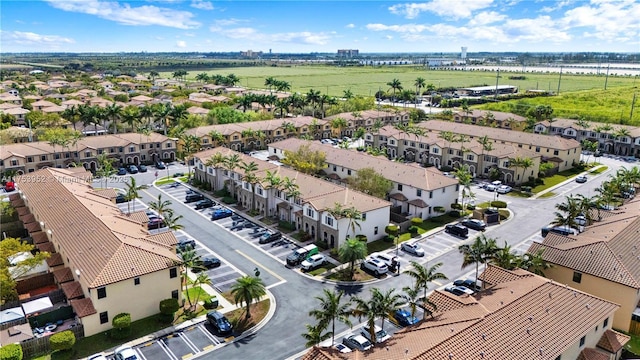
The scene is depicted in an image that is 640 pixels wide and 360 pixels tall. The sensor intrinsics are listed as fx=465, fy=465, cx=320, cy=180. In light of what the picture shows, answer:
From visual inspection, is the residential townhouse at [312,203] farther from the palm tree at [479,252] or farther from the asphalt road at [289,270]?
the palm tree at [479,252]

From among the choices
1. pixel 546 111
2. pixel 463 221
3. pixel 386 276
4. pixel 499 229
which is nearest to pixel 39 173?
pixel 386 276

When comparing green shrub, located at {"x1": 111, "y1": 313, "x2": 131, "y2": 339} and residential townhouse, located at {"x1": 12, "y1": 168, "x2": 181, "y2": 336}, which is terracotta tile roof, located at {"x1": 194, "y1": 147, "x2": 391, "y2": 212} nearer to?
residential townhouse, located at {"x1": 12, "y1": 168, "x2": 181, "y2": 336}

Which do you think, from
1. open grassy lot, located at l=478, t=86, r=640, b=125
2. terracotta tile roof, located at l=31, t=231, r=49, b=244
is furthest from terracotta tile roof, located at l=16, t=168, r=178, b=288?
open grassy lot, located at l=478, t=86, r=640, b=125

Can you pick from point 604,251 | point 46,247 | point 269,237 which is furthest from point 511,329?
point 46,247

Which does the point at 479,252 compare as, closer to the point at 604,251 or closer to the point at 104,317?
the point at 604,251

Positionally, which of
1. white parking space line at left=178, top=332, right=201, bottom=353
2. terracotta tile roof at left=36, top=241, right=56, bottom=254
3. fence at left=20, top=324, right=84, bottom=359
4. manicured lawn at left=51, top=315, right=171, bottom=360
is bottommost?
white parking space line at left=178, top=332, right=201, bottom=353

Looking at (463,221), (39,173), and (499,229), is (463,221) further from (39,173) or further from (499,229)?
(39,173)
